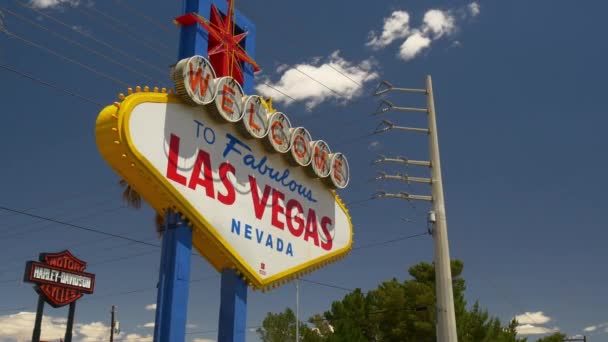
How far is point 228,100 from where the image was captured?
608 inches

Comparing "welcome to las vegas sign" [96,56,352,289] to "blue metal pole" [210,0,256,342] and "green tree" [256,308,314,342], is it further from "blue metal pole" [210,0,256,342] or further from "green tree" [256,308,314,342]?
"green tree" [256,308,314,342]

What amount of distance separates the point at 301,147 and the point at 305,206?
5.89ft

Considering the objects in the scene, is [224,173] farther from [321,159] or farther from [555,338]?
[555,338]

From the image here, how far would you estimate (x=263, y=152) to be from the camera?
17000mm

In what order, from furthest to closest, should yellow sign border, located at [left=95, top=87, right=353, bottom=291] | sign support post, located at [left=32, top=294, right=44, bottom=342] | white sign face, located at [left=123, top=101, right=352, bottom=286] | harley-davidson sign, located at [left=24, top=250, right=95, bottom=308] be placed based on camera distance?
harley-davidson sign, located at [left=24, top=250, right=95, bottom=308] < sign support post, located at [left=32, top=294, right=44, bottom=342] < white sign face, located at [left=123, top=101, right=352, bottom=286] < yellow sign border, located at [left=95, top=87, right=353, bottom=291]

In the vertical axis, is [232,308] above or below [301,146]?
below

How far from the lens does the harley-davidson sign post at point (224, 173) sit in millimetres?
13133

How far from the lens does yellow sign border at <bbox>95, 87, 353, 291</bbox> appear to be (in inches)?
496

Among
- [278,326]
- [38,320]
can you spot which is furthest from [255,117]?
[278,326]

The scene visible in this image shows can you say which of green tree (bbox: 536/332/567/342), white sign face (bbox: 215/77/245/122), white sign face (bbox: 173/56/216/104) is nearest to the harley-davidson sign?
white sign face (bbox: 215/77/245/122)

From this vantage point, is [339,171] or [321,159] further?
[339,171]

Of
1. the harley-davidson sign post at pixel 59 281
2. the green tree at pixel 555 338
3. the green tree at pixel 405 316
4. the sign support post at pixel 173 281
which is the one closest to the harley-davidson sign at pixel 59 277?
the harley-davidson sign post at pixel 59 281

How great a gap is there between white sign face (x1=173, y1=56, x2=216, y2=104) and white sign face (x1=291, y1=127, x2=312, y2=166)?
12.3ft

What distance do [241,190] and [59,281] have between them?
11.7 metres
